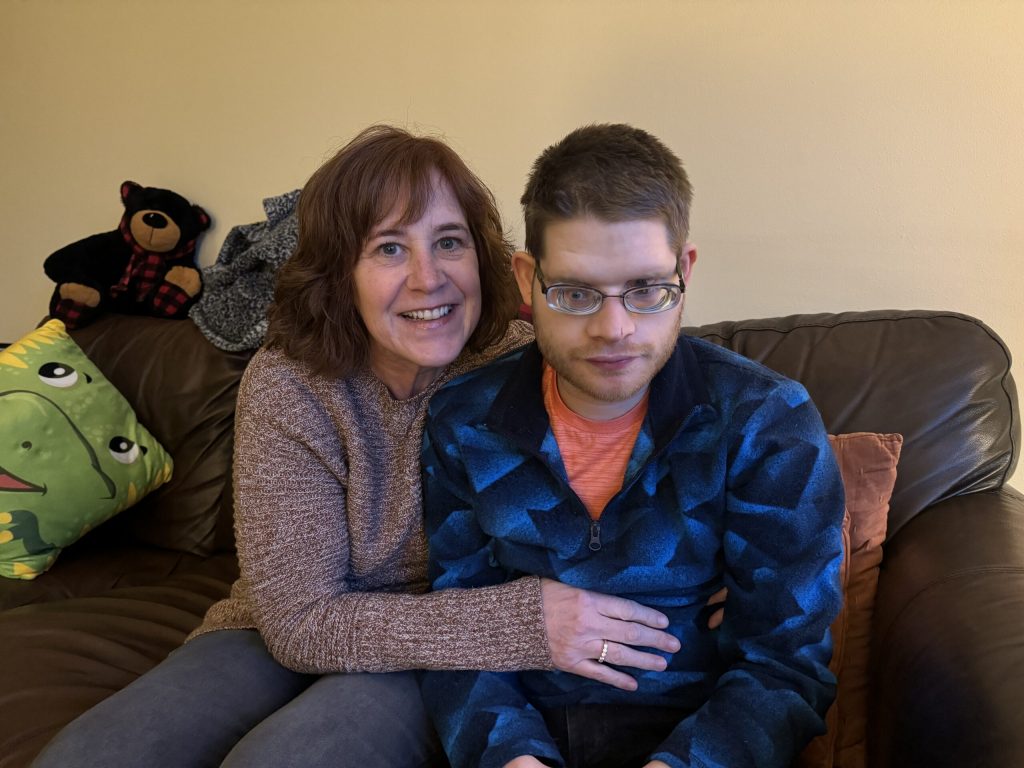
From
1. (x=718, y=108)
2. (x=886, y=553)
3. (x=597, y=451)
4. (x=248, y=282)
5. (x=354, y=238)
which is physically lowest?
(x=886, y=553)

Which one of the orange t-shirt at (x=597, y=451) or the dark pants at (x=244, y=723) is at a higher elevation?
the orange t-shirt at (x=597, y=451)

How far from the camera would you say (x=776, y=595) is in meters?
1.00

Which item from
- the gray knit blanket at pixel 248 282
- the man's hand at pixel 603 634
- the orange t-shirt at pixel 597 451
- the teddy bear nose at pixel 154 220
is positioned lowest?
the man's hand at pixel 603 634

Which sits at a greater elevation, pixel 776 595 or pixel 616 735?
pixel 776 595

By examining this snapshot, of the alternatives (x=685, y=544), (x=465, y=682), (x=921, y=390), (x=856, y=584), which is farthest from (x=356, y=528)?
(x=921, y=390)

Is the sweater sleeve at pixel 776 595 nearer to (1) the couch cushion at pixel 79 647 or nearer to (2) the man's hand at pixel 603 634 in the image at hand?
(2) the man's hand at pixel 603 634

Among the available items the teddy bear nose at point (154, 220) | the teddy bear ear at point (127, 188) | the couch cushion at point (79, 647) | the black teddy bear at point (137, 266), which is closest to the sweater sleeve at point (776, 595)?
the couch cushion at point (79, 647)

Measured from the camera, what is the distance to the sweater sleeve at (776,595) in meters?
0.97

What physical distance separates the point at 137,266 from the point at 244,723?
62.0 inches

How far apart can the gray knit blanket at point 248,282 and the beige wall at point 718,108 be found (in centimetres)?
22

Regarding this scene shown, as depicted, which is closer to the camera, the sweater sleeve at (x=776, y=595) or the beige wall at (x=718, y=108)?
the sweater sleeve at (x=776, y=595)

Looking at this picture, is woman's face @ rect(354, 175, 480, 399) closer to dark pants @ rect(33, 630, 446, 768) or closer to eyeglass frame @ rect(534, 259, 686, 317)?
eyeglass frame @ rect(534, 259, 686, 317)

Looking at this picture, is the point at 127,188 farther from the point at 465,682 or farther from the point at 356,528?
the point at 465,682

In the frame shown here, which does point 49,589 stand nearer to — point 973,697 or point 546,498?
point 546,498
